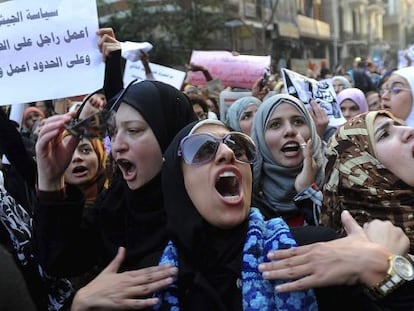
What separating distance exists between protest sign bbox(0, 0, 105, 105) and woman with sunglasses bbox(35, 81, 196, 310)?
547 mm

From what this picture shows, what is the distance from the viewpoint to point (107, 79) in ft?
8.43

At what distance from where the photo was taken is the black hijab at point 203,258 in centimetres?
158

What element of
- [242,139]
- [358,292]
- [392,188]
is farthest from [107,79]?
[358,292]

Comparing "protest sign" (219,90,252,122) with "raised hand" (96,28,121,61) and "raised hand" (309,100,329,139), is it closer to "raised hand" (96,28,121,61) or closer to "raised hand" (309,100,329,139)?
"raised hand" (309,100,329,139)

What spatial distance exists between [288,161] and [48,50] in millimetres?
1347

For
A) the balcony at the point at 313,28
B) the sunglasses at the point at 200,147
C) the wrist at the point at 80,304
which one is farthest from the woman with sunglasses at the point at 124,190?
the balcony at the point at 313,28

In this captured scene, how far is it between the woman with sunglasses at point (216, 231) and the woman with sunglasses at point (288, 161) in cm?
90

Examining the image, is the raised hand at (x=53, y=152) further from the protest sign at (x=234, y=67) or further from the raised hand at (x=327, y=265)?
the protest sign at (x=234, y=67)

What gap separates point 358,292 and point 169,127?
0.91m

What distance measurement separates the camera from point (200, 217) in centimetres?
166

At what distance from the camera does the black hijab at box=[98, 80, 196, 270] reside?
189cm

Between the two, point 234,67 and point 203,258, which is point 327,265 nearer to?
point 203,258

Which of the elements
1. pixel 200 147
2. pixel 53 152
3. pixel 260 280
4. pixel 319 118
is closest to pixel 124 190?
pixel 53 152

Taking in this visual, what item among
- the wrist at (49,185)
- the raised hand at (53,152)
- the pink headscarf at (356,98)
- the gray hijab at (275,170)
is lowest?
the pink headscarf at (356,98)
